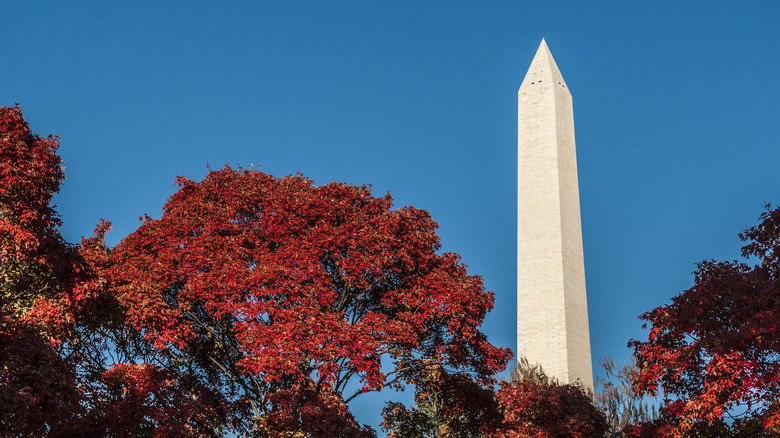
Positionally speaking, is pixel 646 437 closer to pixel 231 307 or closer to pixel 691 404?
pixel 691 404

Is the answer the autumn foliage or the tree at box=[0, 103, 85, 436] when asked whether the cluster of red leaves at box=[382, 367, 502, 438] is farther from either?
the tree at box=[0, 103, 85, 436]

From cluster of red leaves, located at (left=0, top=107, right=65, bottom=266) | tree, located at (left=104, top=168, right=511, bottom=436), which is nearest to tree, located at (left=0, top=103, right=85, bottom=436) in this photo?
cluster of red leaves, located at (left=0, top=107, right=65, bottom=266)

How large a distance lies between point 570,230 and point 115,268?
18111mm

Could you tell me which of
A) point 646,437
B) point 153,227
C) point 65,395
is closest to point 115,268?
point 153,227

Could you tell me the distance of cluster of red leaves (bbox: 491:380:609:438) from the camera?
23172 millimetres

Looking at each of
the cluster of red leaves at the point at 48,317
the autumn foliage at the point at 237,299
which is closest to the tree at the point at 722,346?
the autumn foliage at the point at 237,299

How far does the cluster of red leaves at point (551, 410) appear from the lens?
912 inches

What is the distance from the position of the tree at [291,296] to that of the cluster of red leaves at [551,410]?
14.0ft

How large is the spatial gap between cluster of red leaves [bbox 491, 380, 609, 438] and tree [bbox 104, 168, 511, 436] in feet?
14.0

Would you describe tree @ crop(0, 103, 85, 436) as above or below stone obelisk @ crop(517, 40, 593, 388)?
below

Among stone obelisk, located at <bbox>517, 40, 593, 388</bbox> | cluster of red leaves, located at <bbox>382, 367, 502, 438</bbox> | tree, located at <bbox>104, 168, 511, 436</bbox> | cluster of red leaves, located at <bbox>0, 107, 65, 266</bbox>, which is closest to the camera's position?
cluster of red leaves, located at <bbox>0, 107, 65, 266</bbox>

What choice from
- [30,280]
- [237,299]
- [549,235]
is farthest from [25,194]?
[549,235]

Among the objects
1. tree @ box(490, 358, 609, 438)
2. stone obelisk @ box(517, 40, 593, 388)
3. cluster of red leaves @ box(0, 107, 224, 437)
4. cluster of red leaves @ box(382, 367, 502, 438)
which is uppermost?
stone obelisk @ box(517, 40, 593, 388)

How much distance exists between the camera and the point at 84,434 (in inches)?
527
